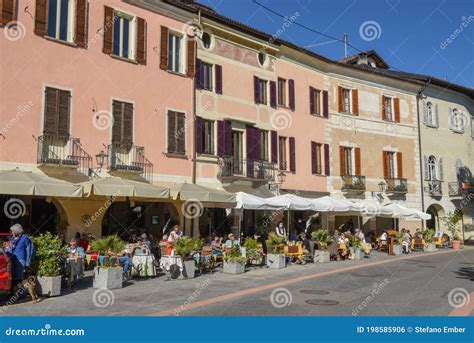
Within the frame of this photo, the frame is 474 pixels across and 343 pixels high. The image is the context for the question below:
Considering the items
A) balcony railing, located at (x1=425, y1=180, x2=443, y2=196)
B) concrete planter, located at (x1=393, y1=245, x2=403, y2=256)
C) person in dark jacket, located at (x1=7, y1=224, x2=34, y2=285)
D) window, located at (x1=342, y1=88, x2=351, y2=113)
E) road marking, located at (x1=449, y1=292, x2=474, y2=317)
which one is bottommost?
road marking, located at (x1=449, y1=292, x2=474, y2=317)

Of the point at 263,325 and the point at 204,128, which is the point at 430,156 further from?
the point at 263,325

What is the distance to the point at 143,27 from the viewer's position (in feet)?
60.9

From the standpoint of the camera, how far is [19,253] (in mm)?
9867

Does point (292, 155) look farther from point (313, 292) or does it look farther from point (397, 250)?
point (313, 292)

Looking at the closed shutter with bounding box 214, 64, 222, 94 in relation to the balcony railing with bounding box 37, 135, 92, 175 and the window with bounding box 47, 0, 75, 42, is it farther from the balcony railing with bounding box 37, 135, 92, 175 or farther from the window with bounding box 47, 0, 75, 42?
the balcony railing with bounding box 37, 135, 92, 175

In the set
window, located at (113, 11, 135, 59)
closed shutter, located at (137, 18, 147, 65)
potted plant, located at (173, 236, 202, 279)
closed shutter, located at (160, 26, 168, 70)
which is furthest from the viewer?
closed shutter, located at (160, 26, 168, 70)

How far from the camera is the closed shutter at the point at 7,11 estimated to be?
585 inches

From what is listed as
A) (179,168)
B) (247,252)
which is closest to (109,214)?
(179,168)

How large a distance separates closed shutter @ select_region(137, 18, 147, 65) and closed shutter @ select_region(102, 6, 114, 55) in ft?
3.62

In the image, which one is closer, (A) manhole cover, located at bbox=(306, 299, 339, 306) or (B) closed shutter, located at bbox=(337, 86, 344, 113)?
(A) manhole cover, located at bbox=(306, 299, 339, 306)

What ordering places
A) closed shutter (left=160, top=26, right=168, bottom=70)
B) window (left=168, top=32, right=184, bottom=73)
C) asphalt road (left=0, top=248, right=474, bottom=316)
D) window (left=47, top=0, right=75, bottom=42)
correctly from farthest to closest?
window (left=168, top=32, right=184, bottom=73), closed shutter (left=160, top=26, right=168, bottom=70), window (left=47, top=0, right=75, bottom=42), asphalt road (left=0, top=248, right=474, bottom=316)

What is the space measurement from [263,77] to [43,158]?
11.4 m

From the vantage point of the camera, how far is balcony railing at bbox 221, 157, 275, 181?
818 inches

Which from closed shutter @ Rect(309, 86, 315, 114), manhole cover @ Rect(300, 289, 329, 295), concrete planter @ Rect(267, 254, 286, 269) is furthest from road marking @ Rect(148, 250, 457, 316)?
closed shutter @ Rect(309, 86, 315, 114)
